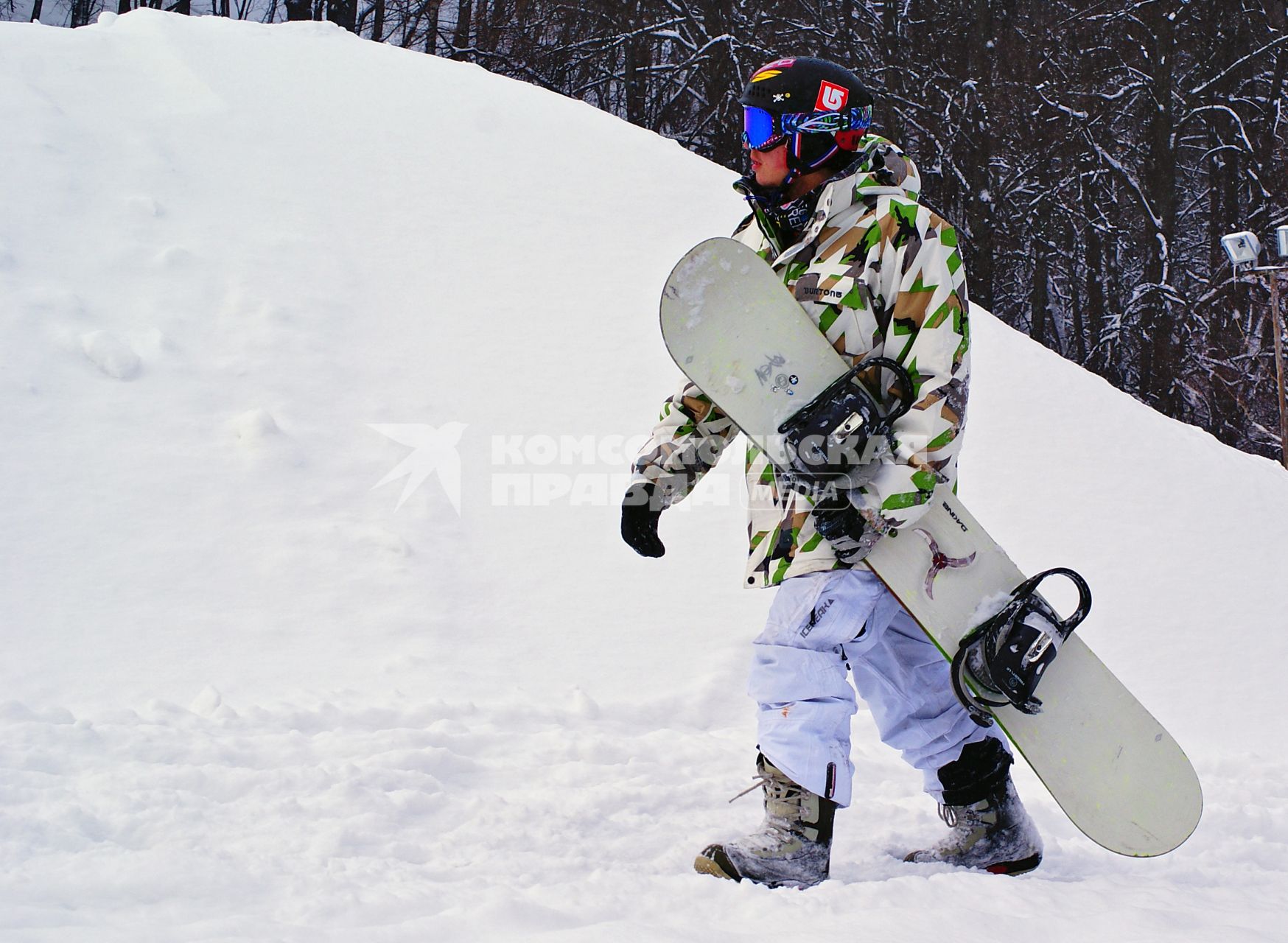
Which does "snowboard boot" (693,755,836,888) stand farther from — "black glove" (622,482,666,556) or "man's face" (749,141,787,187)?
"man's face" (749,141,787,187)

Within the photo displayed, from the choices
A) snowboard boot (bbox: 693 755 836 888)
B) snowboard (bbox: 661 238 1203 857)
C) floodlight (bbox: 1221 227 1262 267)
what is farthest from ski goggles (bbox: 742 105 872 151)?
floodlight (bbox: 1221 227 1262 267)

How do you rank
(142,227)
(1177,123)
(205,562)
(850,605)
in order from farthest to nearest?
1. (1177,123)
2. (142,227)
3. (205,562)
4. (850,605)

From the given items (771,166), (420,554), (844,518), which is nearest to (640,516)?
(844,518)

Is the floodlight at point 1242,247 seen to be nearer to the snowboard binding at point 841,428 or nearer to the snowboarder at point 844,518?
the snowboarder at point 844,518

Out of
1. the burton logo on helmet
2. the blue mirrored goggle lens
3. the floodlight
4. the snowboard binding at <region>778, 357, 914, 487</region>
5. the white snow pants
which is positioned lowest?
the white snow pants

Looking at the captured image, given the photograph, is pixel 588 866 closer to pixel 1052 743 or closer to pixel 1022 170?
pixel 1052 743

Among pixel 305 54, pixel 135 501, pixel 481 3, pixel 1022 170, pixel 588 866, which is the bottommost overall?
pixel 588 866

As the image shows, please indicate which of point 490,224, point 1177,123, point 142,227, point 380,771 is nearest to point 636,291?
point 490,224

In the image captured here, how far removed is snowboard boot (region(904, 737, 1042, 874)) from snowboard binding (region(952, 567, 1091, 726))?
15cm

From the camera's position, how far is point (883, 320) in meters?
1.96

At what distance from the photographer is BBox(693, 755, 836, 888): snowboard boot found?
1.84m

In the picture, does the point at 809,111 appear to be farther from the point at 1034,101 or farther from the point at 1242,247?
the point at 1034,101

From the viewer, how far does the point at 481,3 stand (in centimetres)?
1659

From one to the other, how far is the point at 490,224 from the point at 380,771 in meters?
3.98
